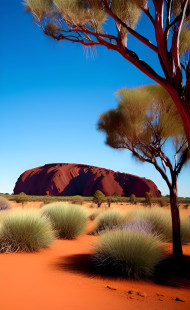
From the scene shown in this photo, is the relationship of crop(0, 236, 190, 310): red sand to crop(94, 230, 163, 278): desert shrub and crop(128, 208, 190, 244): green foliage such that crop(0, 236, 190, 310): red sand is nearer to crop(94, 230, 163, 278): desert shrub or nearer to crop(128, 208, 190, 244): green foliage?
crop(94, 230, 163, 278): desert shrub

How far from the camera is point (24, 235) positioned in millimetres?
7668

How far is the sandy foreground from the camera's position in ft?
13.0

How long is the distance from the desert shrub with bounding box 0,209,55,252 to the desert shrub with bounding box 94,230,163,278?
2170 millimetres

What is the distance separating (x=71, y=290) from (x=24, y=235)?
350cm

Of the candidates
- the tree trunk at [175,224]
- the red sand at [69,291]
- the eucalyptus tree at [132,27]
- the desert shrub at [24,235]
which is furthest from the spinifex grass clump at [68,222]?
the eucalyptus tree at [132,27]

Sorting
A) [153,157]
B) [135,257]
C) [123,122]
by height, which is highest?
[123,122]

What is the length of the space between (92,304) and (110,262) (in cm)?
179

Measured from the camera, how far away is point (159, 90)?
29.3ft

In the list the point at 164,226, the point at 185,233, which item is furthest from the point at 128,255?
the point at 185,233

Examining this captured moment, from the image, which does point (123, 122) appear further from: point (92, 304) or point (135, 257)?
point (92, 304)

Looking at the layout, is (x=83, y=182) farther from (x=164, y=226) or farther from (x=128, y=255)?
(x=128, y=255)

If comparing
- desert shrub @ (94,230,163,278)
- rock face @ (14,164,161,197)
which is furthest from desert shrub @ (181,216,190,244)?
rock face @ (14,164,161,197)

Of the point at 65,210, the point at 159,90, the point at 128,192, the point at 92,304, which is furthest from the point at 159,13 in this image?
the point at 128,192

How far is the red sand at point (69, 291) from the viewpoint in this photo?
155 inches
